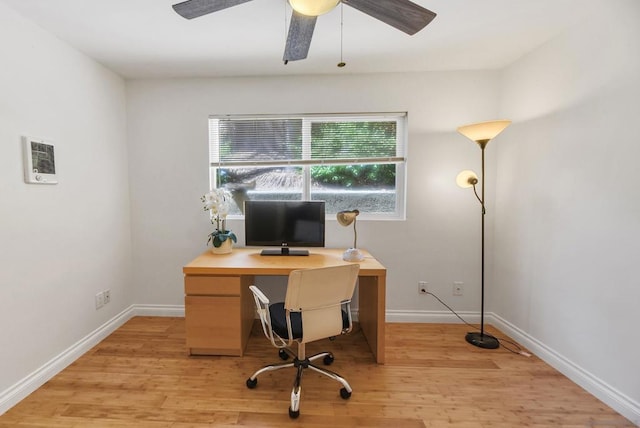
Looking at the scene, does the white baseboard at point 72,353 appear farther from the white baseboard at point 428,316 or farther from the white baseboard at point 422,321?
the white baseboard at point 428,316

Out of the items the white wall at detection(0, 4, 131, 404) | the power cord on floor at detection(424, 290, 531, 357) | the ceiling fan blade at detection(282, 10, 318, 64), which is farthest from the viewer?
the power cord on floor at detection(424, 290, 531, 357)

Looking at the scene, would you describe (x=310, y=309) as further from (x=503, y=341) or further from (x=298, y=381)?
(x=503, y=341)

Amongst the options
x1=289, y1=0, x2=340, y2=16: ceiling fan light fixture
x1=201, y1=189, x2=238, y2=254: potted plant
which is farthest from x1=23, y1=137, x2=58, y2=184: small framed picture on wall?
x1=289, y1=0, x2=340, y2=16: ceiling fan light fixture

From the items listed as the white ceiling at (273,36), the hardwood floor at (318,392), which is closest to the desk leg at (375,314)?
the hardwood floor at (318,392)

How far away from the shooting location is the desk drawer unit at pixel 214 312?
6.32 feet

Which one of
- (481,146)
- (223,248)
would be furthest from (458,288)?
(223,248)

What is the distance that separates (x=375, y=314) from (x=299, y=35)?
6.12ft

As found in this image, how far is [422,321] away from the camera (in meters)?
2.54

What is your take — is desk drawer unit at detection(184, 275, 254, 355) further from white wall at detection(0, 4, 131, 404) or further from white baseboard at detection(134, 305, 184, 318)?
white wall at detection(0, 4, 131, 404)

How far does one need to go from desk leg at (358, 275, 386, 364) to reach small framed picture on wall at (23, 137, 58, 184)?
7.68 ft

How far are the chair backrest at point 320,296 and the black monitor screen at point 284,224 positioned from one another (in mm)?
800

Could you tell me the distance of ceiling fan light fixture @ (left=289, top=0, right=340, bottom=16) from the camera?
1.16 meters

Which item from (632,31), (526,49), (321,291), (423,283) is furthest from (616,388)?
(526,49)

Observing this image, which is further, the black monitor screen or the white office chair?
the black monitor screen
